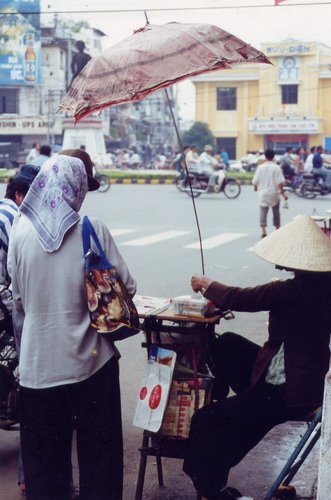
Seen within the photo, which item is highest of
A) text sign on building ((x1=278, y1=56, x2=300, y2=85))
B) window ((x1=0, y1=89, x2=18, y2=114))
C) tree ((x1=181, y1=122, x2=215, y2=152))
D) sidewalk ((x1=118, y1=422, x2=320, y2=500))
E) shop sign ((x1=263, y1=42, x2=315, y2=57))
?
shop sign ((x1=263, y1=42, x2=315, y2=57))

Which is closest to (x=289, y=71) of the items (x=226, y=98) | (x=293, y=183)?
(x=226, y=98)

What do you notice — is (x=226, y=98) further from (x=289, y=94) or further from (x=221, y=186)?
(x=221, y=186)

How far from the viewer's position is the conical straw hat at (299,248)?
138 inches

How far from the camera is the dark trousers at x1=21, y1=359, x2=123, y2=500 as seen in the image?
311cm

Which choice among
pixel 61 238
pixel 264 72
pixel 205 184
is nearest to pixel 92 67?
pixel 61 238

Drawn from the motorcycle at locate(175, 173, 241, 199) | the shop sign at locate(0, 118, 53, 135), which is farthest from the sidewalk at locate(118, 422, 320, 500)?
the shop sign at locate(0, 118, 53, 135)

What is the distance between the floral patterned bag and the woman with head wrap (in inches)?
1.6

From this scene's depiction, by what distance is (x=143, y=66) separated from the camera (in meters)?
3.69

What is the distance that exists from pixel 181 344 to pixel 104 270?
78 centimetres

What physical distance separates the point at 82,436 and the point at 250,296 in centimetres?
90

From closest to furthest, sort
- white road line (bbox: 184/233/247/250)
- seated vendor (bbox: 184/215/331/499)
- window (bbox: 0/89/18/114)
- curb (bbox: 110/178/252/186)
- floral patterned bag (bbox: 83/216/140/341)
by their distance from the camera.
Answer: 1. floral patterned bag (bbox: 83/216/140/341)
2. seated vendor (bbox: 184/215/331/499)
3. white road line (bbox: 184/233/247/250)
4. curb (bbox: 110/178/252/186)
5. window (bbox: 0/89/18/114)

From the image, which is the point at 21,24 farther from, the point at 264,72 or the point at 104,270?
the point at 104,270

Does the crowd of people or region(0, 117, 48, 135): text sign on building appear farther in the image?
region(0, 117, 48, 135): text sign on building

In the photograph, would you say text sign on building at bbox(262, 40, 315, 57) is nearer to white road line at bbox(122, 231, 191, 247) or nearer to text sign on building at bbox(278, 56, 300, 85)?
text sign on building at bbox(278, 56, 300, 85)
